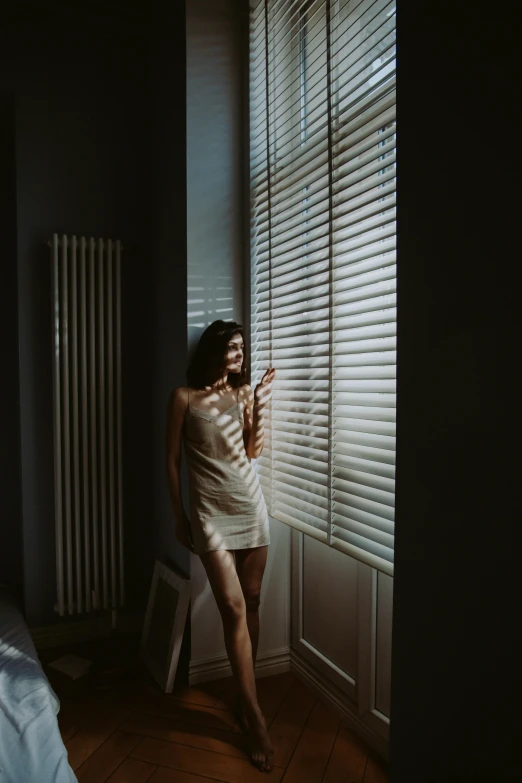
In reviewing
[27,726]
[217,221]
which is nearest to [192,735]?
[27,726]

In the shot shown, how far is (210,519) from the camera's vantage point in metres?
1.98

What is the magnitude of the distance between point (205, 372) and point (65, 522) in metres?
1.14

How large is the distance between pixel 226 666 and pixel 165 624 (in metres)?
0.32

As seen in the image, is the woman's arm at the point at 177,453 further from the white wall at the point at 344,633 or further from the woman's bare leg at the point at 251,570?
the white wall at the point at 344,633

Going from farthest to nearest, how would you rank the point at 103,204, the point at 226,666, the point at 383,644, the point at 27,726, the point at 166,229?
the point at 103,204
the point at 166,229
the point at 226,666
the point at 383,644
the point at 27,726

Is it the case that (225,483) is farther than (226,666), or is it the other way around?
(226,666)

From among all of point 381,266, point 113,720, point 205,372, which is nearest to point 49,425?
point 205,372

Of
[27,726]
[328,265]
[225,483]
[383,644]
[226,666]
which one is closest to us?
[27,726]

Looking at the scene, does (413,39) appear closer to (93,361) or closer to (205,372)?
(205,372)

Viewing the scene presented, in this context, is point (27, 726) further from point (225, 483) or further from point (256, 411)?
point (256, 411)

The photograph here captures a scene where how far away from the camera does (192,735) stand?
1.92 m

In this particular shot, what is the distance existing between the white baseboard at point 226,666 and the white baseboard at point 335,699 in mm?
41

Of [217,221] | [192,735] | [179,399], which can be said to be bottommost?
[192,735]

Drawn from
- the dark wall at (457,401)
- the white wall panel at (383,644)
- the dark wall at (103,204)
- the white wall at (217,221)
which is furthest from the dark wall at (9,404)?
the dark wall at (457,401)
